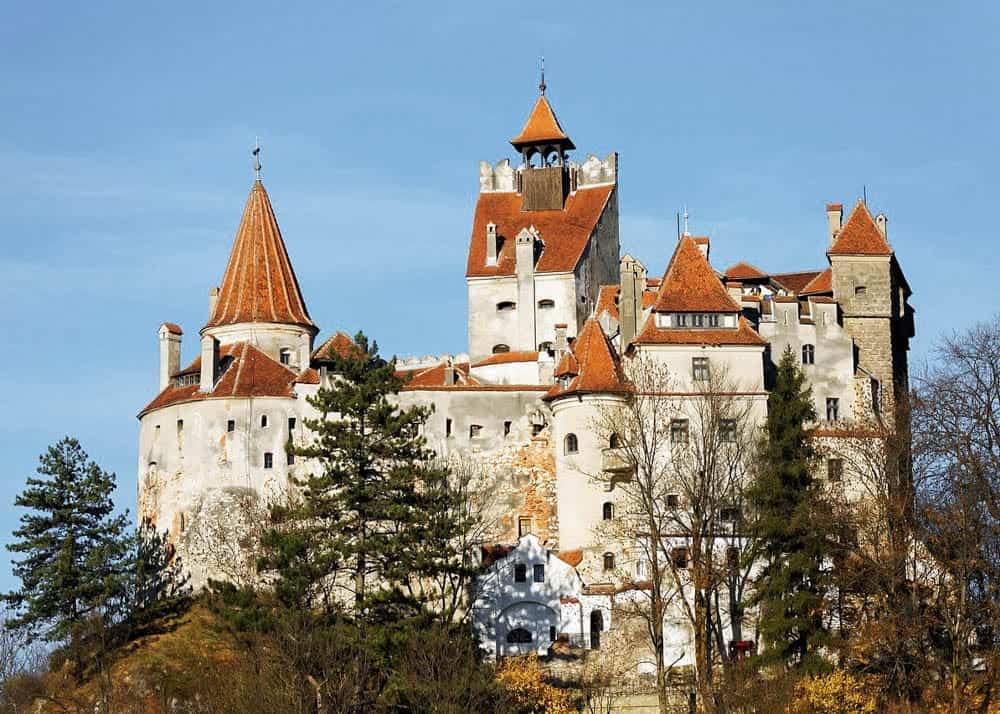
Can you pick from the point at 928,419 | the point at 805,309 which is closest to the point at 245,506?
the point at 805,309

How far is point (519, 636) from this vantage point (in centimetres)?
7581

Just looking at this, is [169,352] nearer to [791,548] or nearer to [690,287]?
[690,287]

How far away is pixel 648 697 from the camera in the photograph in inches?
2854

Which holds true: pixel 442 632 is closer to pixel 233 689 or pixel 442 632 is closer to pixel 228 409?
pixel 233 689

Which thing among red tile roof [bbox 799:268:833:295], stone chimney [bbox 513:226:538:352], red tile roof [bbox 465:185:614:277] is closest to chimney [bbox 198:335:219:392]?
red tile roof [bbox 465:185:614:277]

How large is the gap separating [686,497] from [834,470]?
5687 millimetres

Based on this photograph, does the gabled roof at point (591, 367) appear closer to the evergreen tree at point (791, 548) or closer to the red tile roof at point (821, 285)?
the evergreen tree at point (791, 548)

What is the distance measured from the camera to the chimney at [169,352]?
9119 centimetres

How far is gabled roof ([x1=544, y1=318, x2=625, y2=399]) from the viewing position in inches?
3120

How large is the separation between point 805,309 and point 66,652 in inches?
1215

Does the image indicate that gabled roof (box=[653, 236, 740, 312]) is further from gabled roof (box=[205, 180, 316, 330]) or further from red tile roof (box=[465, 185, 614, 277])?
gabled roof (box=[205, 180, 316, 330])

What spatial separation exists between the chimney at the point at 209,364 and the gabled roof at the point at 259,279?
9.34 ft

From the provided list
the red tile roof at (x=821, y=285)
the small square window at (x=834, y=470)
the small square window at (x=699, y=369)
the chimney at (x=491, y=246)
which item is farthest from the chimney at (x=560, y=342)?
the small square window at (x=834, y=470)

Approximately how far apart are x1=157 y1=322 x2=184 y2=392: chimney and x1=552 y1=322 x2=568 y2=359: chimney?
52.7 ft
